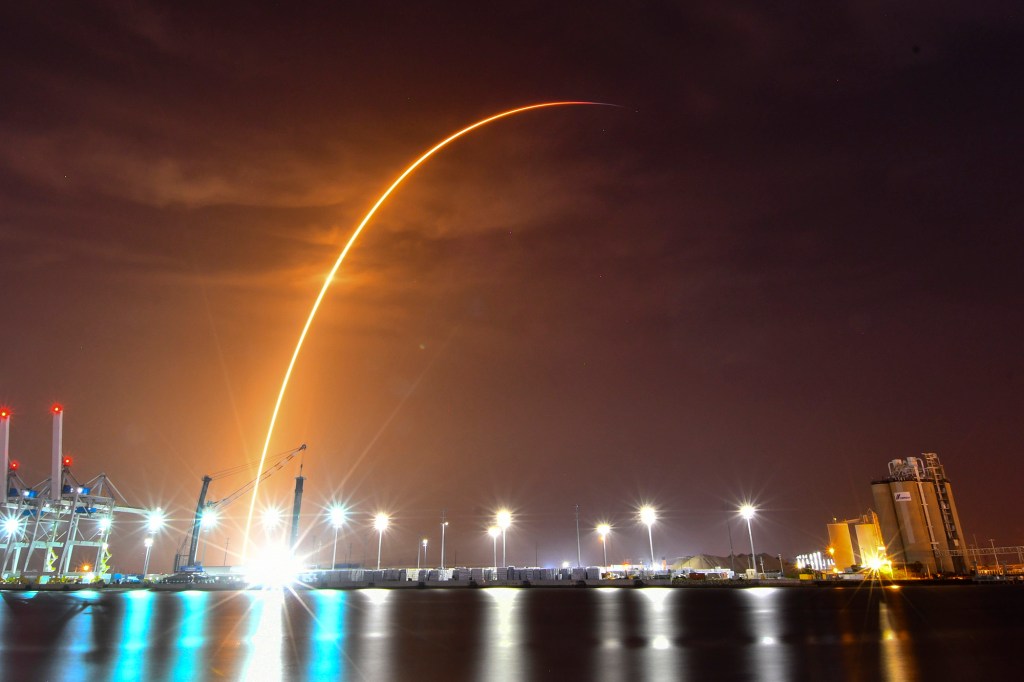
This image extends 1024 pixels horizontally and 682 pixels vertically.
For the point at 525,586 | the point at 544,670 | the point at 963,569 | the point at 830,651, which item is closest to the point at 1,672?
the point at 544,670

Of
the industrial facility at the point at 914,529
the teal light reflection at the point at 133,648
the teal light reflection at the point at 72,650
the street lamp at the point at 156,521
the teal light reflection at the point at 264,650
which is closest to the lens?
the teal light reflection at the point at 264,650

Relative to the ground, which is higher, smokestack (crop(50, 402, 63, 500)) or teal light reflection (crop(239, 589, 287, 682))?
smokestack (crop(50, 402, 63, 500))

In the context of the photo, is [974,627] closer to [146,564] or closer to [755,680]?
[755,680]

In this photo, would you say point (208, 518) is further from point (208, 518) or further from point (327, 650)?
point (327, 650)

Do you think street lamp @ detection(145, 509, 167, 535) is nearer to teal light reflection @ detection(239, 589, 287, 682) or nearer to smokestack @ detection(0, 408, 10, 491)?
smokestack @ detection(0, 408, 10, 491)

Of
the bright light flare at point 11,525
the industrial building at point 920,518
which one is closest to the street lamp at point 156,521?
the bright light flare at point 11,525

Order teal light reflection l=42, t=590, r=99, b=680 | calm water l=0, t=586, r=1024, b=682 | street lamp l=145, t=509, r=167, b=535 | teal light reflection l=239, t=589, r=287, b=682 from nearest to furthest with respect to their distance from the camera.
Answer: teal light reflection l=239, t=589, r=287, b=682, calm water l=0, t=586, r=1024, b=682, teal light reflection l=42, t=590, r=99, b=680, street lamp l=145, t=509, r=167, b=535

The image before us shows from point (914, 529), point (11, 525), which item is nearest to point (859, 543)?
point (914, 529)

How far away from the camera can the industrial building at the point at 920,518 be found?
12950 centimetres

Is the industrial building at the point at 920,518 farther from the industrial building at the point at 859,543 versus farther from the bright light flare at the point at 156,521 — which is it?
the bright light flare at the point at 156,521

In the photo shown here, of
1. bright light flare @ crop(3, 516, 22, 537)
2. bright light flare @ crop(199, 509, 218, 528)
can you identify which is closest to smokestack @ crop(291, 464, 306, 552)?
bright light flare @ crop(199, 509, 218, 528)

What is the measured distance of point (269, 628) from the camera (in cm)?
3122

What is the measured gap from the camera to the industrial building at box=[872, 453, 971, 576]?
129500 millimetres

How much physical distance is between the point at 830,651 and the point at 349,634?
2089cm
